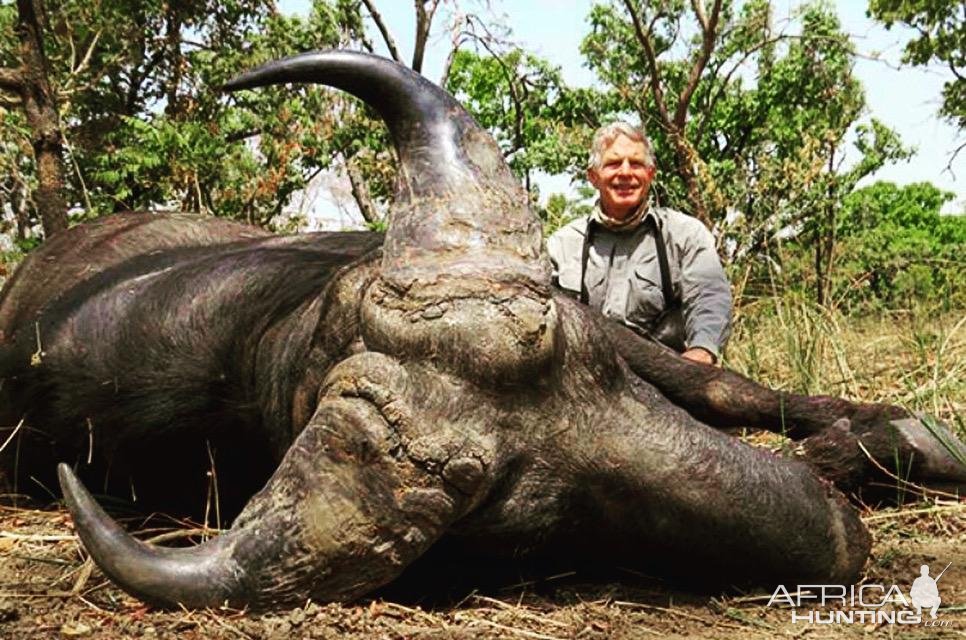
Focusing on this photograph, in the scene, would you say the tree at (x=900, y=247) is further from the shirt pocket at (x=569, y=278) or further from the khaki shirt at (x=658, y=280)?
the shirt pocket at (x=569, y=278)

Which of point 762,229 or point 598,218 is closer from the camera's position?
point 598,218

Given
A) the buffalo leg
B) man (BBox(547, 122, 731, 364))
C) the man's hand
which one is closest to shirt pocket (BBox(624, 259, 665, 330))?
man (BBox(547, 122, 731, 364))

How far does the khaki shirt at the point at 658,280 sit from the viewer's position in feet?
15.8

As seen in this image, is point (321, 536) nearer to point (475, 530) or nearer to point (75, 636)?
point (475, 530)

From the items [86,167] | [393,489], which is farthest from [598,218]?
[86,167]

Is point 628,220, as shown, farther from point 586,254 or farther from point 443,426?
point 443,426

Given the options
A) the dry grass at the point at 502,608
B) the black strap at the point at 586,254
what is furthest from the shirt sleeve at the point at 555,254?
the dry grass at the point at 502,608

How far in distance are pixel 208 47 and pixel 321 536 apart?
14.2 m

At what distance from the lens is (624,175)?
16.3ft

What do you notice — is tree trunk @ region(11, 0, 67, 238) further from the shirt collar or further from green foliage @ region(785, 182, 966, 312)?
green foliage @ region(785, 182, 966, 312)

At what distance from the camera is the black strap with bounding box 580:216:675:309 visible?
4930mm

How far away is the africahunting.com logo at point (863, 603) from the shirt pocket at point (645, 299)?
7.84 feet

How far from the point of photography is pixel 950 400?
15.7ft

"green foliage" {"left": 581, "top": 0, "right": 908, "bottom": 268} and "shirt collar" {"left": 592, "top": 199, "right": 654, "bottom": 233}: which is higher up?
"green foliage" {"left": 581, "top": 0, "right": 908, "bottom": 268}
